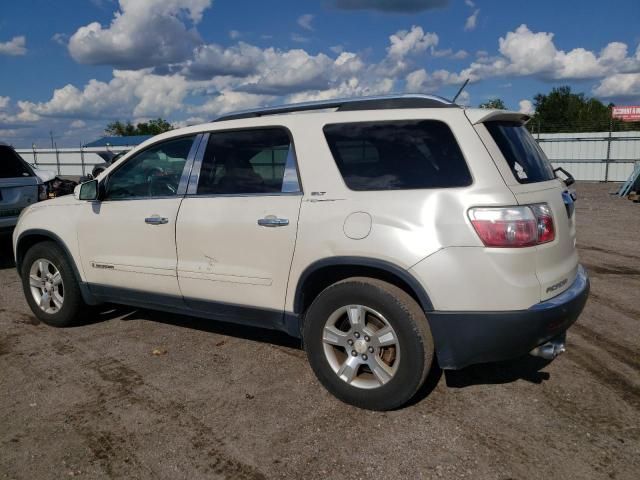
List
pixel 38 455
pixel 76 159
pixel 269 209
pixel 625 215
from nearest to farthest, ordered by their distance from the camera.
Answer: pixel 38 455 → pixel 269 209 → pixel 625 215 → pixel 76 159

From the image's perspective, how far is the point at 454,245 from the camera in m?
3.09

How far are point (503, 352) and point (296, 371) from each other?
1.58 meters

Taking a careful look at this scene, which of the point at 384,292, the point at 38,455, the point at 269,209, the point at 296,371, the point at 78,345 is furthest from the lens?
the point at 78,345

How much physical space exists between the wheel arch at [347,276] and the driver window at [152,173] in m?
1.41

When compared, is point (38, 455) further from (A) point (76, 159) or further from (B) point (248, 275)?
(A) point (76, 159)

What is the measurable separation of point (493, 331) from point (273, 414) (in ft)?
4.72

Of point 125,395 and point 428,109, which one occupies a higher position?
point 428,109

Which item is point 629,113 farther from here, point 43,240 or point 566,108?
point 43,240

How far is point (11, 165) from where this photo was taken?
8.41 m

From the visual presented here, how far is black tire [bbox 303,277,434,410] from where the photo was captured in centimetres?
324

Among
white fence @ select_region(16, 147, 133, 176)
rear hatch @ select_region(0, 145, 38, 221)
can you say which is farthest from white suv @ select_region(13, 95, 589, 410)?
white fence @ select_region(16, 147, 133, 176)

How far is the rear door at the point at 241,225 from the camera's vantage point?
3.75 m

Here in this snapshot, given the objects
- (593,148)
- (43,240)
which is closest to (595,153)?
(593,148)

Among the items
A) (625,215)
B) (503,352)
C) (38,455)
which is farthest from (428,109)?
(625,215)
